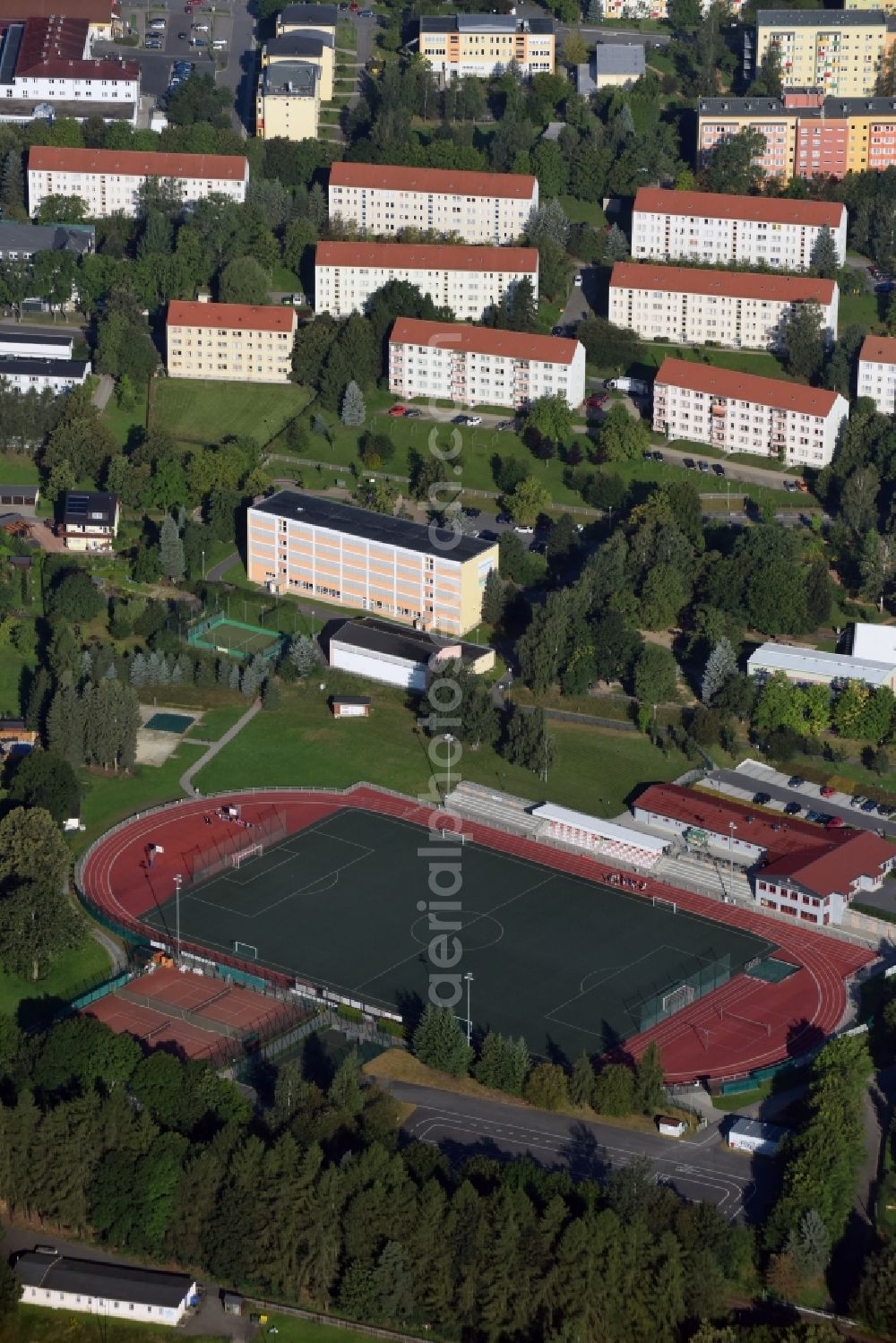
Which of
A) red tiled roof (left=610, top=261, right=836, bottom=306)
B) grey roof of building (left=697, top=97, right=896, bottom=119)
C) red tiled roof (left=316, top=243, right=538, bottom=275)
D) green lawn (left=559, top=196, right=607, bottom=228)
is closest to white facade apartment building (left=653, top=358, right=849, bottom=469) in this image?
red tiled roof (left=610, top=261, right=836, bottom=306)

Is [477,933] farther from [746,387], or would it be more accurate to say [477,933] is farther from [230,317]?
[230,317]

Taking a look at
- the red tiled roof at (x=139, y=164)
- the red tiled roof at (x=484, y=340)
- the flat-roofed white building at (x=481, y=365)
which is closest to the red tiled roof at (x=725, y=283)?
the red tiled roof at (x=484, y=340)

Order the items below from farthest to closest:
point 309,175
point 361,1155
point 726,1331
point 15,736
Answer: point 309,175
point 15,736
point 361,1155
point 726,1331

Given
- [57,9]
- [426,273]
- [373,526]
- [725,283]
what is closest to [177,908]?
[373,526]

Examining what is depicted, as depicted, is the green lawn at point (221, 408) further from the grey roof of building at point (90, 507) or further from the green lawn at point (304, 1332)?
the green lawn at point (304, 1332)

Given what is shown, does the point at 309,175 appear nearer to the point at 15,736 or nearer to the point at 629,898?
the point at 15,736

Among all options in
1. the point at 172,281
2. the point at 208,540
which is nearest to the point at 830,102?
the point at 172,281
